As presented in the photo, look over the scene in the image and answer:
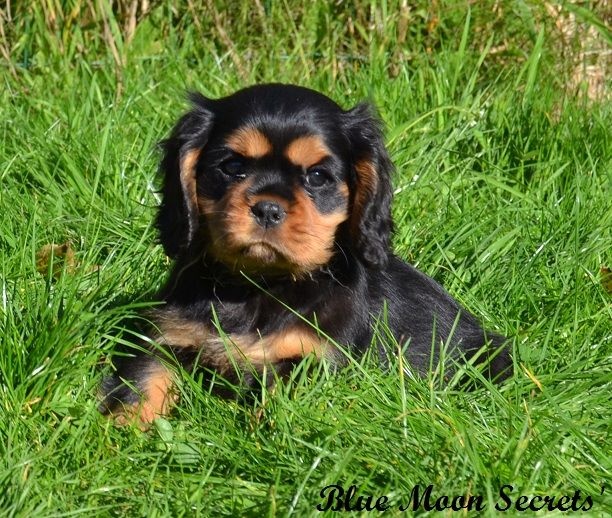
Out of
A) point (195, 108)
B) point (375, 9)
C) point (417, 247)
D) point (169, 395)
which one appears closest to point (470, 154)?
point (417, 247)

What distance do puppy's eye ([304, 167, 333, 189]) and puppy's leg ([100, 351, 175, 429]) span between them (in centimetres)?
74

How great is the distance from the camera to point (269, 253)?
3361 millimetres

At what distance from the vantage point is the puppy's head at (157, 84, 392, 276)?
11.0ft

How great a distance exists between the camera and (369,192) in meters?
3.70

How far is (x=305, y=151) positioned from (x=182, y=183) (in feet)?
1.43

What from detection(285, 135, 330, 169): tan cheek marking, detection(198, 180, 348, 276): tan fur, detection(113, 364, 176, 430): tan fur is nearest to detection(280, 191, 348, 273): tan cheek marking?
detection(198, 180, 348, 276): tan fur

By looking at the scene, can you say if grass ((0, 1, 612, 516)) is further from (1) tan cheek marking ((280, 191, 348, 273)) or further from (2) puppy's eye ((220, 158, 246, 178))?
(2) puppy's eye ((220, 158, 246, 178))

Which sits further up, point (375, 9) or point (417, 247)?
point (375, 9)

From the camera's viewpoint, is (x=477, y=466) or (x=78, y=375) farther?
(x=78, y=375)

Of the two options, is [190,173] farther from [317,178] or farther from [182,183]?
[317,178]

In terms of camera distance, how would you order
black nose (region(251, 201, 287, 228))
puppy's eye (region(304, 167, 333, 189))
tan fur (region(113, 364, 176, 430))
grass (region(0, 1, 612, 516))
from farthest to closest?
1. puppy's eye (region(304, 167, 333, 189))
2. tan fur (region(113, 364, 176, 430))
3. black nose (region(251, 201, 287, 228))
4. grass (region(0, 1, 612, 516))

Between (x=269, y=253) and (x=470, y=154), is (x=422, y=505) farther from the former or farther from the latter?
(x=470, y=154)

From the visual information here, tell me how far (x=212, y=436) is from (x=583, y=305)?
1637mm

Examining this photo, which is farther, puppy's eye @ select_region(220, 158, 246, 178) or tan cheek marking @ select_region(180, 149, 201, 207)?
tan cheek marking @ select_region(180, 149, 201, 207)
